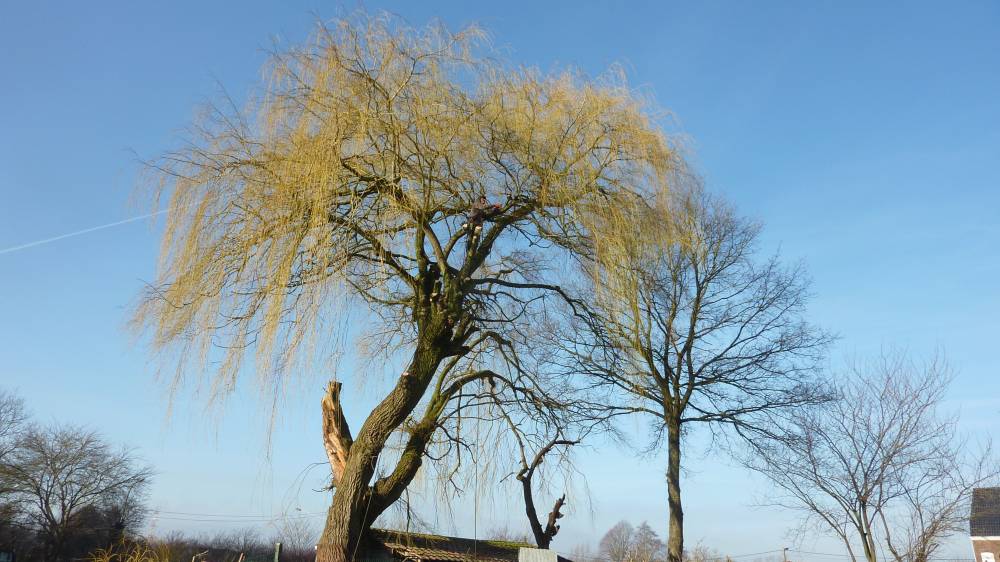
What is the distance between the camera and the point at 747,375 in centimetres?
1341

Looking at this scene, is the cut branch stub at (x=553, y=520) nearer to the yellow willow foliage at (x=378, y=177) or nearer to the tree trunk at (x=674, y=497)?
the tree trunk at (x=674, y=497)

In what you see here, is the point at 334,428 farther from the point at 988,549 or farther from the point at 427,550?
the point at 988,549

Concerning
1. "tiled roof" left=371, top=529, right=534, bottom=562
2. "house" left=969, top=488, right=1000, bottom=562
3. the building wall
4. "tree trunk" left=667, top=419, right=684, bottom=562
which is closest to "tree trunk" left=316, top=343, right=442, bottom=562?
"tiled roof" left=371, top=529, right=534, bottom=562

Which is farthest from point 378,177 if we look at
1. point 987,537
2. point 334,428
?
point 987,537

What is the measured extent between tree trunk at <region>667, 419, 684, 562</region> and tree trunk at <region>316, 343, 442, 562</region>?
6.80 m

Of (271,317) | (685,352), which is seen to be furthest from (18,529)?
(271,317)

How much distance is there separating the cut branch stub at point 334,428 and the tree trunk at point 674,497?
7060 mm

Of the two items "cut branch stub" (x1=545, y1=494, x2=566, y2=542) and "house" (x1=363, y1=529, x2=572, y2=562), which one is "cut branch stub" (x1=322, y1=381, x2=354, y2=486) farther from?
"cut branch stub" (x1=545, y1=494, x2=566, y2=542)

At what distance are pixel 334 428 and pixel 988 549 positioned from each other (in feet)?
110

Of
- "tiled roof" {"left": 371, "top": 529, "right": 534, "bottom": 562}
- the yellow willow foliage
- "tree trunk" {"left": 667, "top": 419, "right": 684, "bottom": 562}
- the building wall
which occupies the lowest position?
the building wall

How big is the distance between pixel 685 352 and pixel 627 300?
24.3 ft

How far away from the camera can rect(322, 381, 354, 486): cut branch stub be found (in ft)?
22.4

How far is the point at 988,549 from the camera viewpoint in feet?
97.8

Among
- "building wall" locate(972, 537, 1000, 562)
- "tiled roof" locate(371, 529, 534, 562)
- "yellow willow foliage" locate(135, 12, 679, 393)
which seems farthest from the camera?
"building wall" locate(972, 537, 1000, 562)
